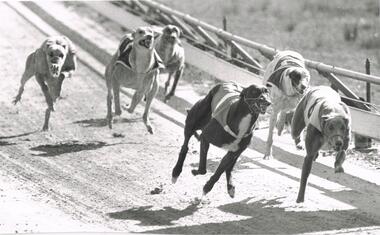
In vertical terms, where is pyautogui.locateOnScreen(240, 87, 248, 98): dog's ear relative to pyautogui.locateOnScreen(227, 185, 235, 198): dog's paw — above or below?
above

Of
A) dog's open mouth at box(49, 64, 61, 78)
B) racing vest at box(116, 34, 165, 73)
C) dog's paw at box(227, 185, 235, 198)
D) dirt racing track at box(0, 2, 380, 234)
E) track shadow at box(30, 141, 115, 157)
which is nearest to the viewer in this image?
dirt racing track at box(0, 2, 380, 234)

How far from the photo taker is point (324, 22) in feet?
68.6

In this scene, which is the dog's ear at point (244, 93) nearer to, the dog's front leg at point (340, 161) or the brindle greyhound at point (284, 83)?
the dog's front leg at point (340, 161)

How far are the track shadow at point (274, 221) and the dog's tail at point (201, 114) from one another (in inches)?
31.7

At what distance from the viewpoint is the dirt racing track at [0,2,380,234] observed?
8.29 m

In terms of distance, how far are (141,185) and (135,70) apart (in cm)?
234

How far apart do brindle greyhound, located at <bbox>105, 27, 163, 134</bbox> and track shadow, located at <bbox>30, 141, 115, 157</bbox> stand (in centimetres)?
58

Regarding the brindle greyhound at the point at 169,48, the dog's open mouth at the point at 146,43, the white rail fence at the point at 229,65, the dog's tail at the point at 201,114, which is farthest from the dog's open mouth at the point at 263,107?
the brindle greyhound at the point at 169,48

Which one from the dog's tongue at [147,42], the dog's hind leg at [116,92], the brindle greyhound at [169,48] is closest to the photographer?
the dog's tongue at [147,42]

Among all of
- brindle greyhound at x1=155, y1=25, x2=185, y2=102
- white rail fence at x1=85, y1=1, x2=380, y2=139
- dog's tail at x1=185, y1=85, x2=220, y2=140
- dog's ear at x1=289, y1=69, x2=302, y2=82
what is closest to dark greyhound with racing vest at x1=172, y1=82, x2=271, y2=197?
dog's tail at x1=185, y1=85, x2=220, y2=140

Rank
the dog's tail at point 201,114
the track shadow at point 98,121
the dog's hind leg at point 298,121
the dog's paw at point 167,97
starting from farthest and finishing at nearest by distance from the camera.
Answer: the dog's paw at point 167,97 < the track shadow at point 98,121 < the dog's hind leg at point 298,121 < the dog's tail at point 201,114

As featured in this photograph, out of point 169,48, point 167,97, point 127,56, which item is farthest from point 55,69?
point 167,97

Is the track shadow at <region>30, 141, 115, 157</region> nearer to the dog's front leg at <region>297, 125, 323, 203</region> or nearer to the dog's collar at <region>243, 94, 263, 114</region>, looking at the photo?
the dog's collar at <region>243, 94, 263, 114</region>

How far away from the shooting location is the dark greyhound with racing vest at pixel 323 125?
841 cm
